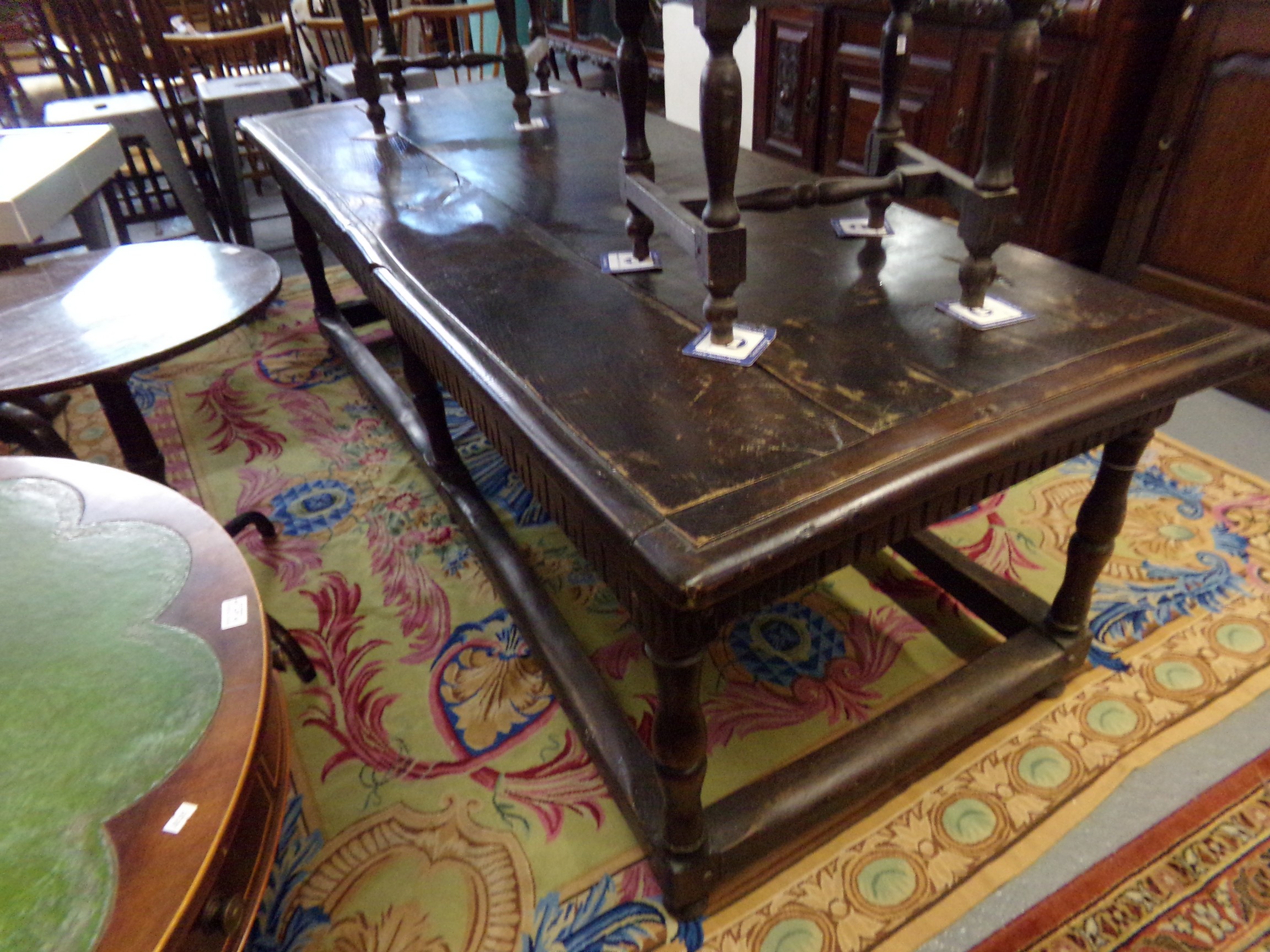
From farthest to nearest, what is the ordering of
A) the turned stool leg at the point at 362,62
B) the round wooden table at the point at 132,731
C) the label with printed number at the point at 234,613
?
the turned stool leg at the point at 362,62, the label with printed number at the point at 234,613, the round wooden table at the point at 132,731

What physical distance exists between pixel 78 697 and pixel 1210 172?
264 cm

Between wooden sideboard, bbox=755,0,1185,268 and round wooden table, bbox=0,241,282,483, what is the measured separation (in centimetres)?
142

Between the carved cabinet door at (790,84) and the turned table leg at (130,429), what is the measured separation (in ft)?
7.51

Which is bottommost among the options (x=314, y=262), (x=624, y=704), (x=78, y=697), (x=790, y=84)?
(x=624, y=704)

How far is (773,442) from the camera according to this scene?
2.59 ft

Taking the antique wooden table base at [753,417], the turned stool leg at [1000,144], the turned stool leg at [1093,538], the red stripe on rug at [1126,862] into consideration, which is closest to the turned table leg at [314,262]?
the antique wooden table base at [753,417]

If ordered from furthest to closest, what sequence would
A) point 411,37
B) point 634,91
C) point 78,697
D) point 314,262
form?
point 411,37 → point 314,262 → point 634,91 → point 78,697

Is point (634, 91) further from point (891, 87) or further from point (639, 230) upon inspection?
point (891, 87)

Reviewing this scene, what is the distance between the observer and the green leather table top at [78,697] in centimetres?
60

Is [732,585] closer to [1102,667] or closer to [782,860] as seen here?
[782,860]

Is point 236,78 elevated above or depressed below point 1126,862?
above

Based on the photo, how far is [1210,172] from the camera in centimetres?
205

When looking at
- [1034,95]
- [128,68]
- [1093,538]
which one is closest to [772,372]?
[1093,538]

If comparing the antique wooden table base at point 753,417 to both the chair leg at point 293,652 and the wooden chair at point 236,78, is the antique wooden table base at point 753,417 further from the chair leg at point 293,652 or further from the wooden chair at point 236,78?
the wooden chair at point 236,78
